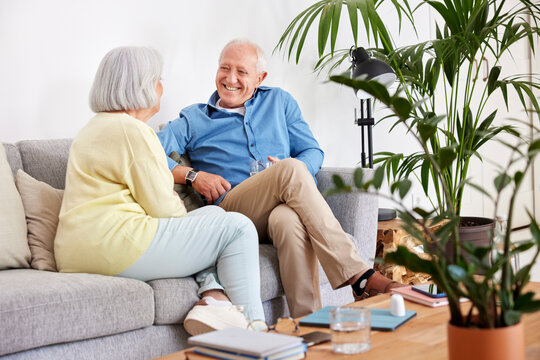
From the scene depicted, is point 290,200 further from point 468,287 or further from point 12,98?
point 468,287

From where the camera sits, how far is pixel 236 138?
2.89 meters

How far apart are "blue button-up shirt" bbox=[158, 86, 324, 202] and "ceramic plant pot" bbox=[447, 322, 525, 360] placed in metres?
1.90

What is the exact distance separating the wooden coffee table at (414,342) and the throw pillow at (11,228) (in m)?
0.97

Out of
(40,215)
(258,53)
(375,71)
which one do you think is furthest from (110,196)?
(375,71)

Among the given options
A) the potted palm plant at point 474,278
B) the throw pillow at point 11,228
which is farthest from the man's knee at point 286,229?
the potted palm plant at point 474,278

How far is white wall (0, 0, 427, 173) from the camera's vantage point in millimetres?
2652

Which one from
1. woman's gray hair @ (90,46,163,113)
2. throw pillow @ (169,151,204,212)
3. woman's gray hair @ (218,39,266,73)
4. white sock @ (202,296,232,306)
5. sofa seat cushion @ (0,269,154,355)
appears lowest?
white sock @ (202,296,232,306)

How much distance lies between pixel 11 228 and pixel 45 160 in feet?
1.34

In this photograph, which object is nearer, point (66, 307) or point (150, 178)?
point (66, 307)

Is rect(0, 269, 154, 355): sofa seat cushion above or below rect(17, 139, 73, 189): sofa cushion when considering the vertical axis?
below

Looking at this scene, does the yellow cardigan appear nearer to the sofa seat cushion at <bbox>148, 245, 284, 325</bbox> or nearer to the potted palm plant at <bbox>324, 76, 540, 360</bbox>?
the sofa seat cushion at <bbox>148, 245, 284, 325</bbox>

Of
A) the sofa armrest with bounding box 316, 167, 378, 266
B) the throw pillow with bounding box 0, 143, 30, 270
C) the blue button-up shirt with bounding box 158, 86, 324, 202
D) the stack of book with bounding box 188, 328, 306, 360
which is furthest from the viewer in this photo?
the blue button-up shirt with bounding box 158, 86, 324, 202

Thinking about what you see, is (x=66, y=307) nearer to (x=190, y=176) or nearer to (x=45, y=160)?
(x=45, y=160)

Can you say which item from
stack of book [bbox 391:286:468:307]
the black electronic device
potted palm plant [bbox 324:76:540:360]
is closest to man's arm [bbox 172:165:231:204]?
stack of book [bbox 391:286:468:307]
